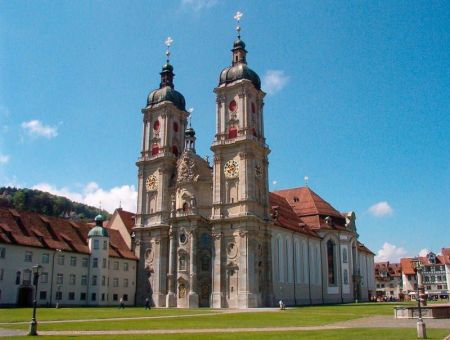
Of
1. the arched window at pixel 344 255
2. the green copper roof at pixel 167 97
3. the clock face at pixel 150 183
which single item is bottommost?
the arched window at pixel 344 255

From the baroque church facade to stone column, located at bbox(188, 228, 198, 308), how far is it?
0.47 feet

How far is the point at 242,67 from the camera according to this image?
76.5 metres

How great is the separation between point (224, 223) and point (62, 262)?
22.9m

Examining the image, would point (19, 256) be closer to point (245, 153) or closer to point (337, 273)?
point (245, 153)

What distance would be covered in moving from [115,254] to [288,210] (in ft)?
103

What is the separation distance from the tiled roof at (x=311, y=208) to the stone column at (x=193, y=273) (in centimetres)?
2679

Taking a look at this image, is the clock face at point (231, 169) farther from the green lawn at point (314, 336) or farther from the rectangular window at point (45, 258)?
the green lawn at point (314, 336)

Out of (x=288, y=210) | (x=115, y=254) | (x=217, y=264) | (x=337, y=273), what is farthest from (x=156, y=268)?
(x=337, y=273)

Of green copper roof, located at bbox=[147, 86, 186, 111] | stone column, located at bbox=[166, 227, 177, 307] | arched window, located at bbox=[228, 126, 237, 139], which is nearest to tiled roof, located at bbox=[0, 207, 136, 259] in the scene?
stone column, located at bbox=[166, 227, 177, 307]

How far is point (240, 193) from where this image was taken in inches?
2763

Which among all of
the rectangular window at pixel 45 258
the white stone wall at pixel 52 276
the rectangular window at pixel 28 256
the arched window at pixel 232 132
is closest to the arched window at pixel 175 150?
the arched window at pixel 232 132

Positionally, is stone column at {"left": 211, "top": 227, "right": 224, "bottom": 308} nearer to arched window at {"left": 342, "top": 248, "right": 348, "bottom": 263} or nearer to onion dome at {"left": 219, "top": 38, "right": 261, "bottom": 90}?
onion dome at {"left": 219, "top": 38, "right": 261, "bottom": 90}

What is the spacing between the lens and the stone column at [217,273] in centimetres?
6769

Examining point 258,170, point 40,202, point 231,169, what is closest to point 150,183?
point 231,169
